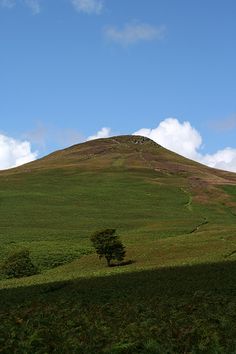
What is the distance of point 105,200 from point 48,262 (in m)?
58.4

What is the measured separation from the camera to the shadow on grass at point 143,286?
103ft

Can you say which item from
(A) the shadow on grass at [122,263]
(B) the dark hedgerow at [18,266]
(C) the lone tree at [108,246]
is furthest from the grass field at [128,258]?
(C) the lone tree at [108,246]

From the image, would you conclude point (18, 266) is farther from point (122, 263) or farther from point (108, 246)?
point (122, 263)

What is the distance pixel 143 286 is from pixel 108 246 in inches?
877

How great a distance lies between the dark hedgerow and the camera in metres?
57.5

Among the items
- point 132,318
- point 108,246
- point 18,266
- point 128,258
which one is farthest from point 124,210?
point 132,318

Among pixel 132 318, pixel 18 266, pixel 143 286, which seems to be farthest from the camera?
pixel 18 266

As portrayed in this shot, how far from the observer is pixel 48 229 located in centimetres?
8619

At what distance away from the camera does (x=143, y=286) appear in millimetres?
36438

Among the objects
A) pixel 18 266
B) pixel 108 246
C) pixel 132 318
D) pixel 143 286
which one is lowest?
pixel 18 266

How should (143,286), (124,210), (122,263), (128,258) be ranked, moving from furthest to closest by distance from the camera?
(124,210), (128,258), (122,263), (143,286)

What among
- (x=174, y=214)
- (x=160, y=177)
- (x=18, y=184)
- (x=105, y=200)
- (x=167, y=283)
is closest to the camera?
(x=167, y=283)

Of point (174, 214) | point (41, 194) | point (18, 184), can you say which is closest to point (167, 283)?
point (174, 214)

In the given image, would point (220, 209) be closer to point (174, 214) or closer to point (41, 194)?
point (174, 214)
